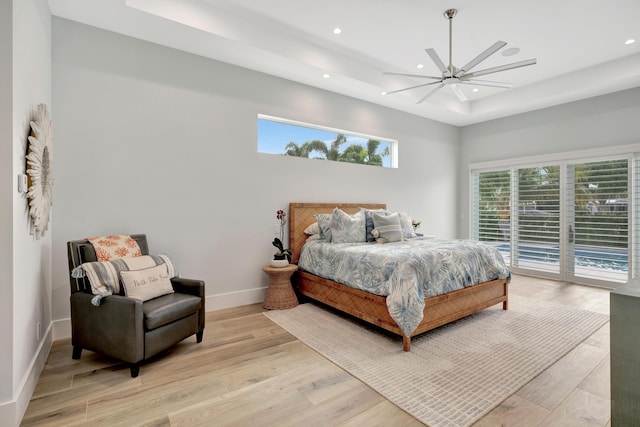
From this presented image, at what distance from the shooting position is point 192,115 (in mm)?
3586

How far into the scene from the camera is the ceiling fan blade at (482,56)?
2785 millimetres

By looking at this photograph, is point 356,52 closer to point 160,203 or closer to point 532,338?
point 160,203

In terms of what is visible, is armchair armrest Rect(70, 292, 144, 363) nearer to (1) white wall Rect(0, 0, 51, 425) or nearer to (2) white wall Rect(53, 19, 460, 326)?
(1) white wall Rect(0, 0, 51, 425)

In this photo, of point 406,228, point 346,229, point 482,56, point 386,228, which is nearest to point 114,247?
point 346,229

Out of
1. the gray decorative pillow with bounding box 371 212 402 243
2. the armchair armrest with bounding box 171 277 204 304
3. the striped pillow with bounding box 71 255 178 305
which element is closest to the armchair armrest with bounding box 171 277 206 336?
the armchair armrest with bounding box 171 277 204 304

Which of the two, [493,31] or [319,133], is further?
[319,133]

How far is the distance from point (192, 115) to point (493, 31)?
359 centimetres

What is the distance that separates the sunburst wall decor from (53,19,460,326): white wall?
1.76ft

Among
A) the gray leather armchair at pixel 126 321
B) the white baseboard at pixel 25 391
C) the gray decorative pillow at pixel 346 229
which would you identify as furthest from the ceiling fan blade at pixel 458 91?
the white baseboard at pixel 25 391

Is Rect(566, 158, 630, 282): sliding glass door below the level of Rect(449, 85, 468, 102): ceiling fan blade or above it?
below

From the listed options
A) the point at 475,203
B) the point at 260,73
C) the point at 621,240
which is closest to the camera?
the point at 260,73

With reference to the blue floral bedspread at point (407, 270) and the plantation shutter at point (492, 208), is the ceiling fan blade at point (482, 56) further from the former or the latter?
the plantation shutter at point (492, 208)

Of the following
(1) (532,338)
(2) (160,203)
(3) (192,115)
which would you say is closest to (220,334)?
(2) (160,203)

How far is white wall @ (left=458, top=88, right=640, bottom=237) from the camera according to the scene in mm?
A: 4639
